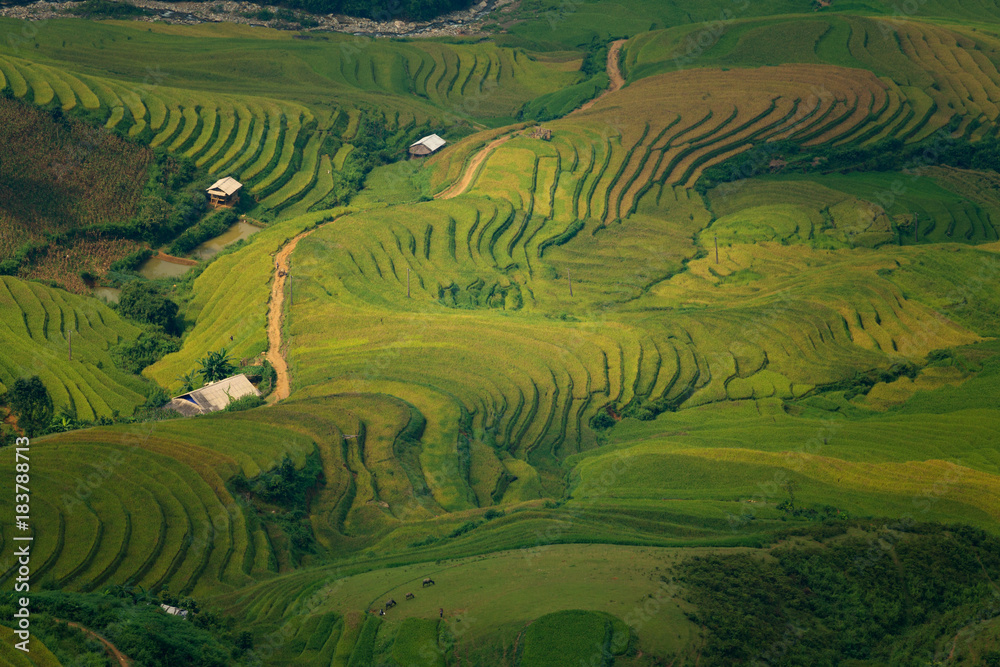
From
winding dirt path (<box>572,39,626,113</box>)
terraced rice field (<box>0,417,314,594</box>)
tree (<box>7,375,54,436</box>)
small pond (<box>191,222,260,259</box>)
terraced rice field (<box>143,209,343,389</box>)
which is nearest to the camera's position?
terraced rice field (<box>0,417,314,594</box>)

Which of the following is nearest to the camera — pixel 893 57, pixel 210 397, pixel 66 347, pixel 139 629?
pixel 139 629

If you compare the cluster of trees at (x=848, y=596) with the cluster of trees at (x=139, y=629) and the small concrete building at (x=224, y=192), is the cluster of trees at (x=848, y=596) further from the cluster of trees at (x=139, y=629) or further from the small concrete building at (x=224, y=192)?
the small concrete building at (x=224, y=192)

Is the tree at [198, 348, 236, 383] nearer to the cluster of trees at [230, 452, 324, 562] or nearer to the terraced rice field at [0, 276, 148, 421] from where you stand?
the terraced rice field at [0, 276, 148, 421]

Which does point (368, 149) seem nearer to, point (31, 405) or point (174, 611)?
point (31, 405)

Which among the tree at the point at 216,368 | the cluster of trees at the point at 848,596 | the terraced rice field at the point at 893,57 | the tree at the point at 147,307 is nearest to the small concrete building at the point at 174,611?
the cluster of trees at the point at 848,596

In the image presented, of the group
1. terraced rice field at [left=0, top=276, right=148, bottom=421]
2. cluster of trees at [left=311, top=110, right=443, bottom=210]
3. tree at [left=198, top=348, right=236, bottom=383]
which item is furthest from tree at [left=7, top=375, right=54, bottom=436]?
cluster of trees at [left=311, top=110, right=443, bottom=210]

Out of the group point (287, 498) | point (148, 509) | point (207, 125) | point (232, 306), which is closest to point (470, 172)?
point (207, 125)
